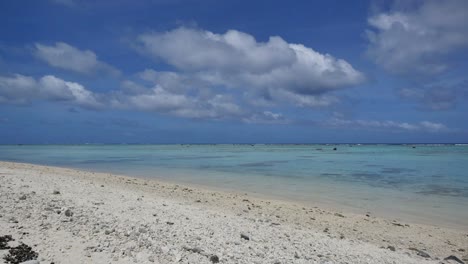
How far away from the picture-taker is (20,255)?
498 centimetres

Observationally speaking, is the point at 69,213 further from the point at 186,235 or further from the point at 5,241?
→ the point at 186,235

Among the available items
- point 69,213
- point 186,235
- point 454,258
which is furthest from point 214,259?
point 454,258

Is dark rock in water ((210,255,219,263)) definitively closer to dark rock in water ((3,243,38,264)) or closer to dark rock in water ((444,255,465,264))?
dark rock in water ((3,243,38,264))

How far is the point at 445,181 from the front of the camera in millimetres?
21141

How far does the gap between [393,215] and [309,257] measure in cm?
789

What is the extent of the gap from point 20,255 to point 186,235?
2.83 meters

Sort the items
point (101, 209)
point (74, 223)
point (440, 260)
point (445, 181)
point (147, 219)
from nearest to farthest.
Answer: point (74, 223)
point (440, 260)
point (147, 219)
point (101, 209)
point (445, 181)

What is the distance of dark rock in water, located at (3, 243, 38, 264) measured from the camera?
4843 millimetres

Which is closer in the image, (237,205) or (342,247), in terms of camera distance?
(342,247)

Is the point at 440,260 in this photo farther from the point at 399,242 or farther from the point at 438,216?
the point at 438,216

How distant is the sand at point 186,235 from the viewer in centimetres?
554

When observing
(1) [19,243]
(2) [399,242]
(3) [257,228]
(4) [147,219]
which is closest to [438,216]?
→ (2) [399,242]

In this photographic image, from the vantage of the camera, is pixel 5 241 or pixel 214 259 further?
pixel 5 241

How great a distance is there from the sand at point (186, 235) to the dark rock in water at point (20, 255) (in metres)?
0.12
